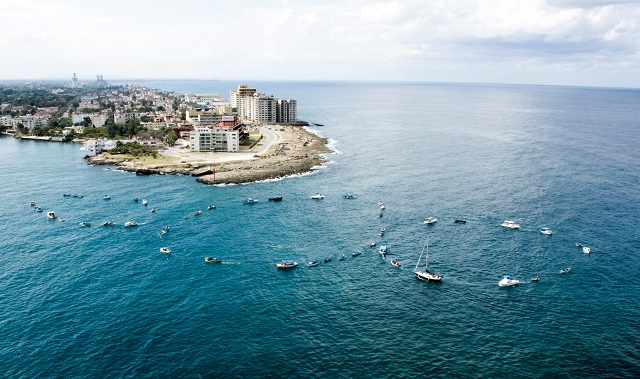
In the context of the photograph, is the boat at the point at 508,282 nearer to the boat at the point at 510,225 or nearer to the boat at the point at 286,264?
the boat at the point at 510,225

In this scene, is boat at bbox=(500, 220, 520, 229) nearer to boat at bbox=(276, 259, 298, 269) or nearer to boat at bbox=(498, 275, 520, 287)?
boat at bbox=(498, 275, 520, 287)

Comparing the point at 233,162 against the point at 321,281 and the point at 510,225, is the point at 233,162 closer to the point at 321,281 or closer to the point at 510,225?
the point at 321,281

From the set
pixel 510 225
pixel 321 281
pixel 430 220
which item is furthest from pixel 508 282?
pixel 321 281

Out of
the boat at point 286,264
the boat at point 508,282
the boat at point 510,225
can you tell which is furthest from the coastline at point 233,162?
the boat at point 508,282

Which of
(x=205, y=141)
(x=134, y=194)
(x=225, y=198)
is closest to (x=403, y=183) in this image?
(x=225, y=198)

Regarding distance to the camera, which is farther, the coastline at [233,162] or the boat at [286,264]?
the coastline at [233,162]

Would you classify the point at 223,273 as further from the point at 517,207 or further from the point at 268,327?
the point at 517,207
